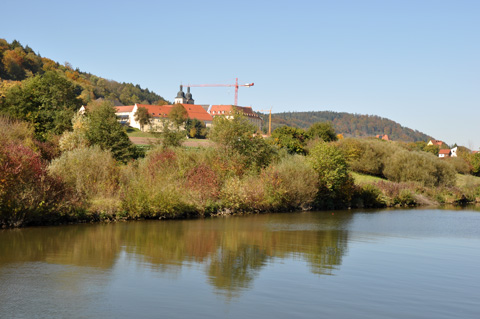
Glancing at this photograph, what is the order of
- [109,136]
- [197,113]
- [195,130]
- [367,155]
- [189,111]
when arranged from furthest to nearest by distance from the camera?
[197,113] → [189,111] → [195,130] → [367,155] → [109,136]

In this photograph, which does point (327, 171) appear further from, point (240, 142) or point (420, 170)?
point (420, 170)

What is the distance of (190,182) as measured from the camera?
29.8 m

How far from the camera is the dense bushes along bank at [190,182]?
21.8m

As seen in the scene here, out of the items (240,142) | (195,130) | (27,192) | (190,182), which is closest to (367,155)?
(240,142)

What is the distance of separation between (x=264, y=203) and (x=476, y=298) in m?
21.4

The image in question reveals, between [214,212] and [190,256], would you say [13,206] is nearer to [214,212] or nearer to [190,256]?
[190,256]

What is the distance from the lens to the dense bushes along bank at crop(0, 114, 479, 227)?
21750mm

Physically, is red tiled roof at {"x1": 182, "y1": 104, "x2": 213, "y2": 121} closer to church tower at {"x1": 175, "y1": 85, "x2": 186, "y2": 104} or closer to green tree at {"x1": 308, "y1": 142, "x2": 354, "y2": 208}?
church tower at {"x1": 175, "y1": 85, "x2": 186, "y2": 104}

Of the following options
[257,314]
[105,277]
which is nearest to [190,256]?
[105,277]

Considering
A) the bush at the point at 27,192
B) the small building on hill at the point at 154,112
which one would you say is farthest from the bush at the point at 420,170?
the small building on hill at the point at 154,112

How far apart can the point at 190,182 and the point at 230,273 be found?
54.2 feet

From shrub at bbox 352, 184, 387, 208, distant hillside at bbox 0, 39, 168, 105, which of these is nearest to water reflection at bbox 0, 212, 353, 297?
shrub at bbox 352, 184, 387, 208

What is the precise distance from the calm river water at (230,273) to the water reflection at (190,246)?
0.04 m

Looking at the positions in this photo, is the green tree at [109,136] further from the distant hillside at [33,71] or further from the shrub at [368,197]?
the shrub at [368,197]
